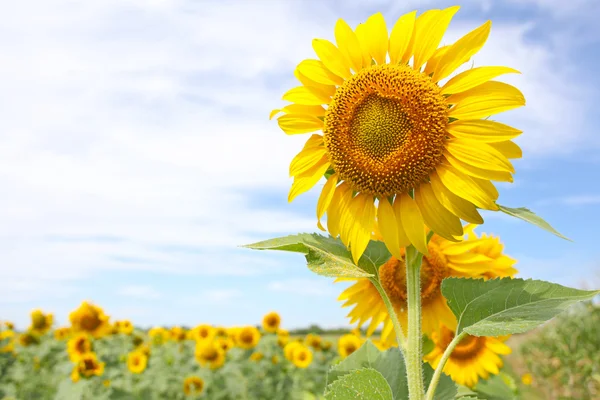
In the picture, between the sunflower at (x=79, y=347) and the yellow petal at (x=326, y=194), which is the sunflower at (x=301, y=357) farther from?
the yellow petal at (x=326, y=194)

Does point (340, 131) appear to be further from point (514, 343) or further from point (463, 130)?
point (514, 343)

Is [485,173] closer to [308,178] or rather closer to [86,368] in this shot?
[308,178]

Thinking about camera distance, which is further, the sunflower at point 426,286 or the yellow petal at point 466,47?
the sunflower at point 426,286

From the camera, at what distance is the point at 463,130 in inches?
68.1

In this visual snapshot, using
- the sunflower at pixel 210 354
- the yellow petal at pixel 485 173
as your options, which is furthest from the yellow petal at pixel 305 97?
the sunflower at pixel 210 354

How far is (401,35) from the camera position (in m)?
1.81

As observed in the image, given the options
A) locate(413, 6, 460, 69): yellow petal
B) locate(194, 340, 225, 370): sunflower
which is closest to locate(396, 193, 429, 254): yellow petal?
locate(413, 6, 460, 69): yellow petal

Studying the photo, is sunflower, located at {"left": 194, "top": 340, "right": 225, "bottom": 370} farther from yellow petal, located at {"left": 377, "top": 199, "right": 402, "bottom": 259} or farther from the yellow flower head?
yellow petal, located at {"left": 377, "top": 199, "right": 402, "bottom": 259}

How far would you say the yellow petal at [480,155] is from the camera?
1.64 m

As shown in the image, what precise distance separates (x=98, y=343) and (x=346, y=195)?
1063 cm

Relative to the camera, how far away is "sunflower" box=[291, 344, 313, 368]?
9633 millimetres

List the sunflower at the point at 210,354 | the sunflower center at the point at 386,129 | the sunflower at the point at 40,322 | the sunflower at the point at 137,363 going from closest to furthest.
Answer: the sunflower center at the point at 386,129
the sunflower at the point at 137,363
the sunflower at the point at 210,354
the sunflower at the point at 40,322

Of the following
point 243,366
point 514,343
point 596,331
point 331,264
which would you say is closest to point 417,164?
point 331,264

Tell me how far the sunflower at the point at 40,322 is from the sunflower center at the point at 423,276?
9.39 metres
